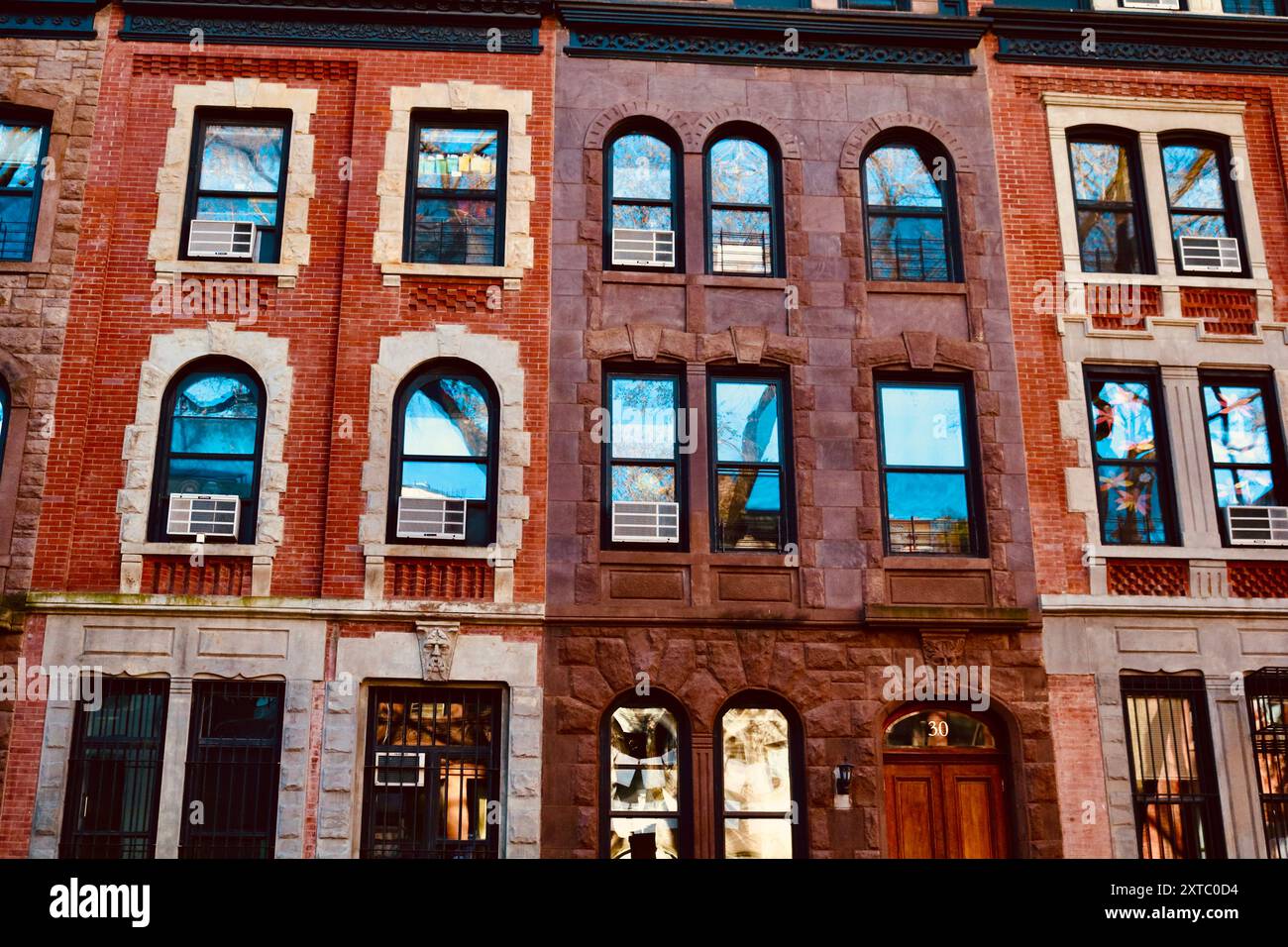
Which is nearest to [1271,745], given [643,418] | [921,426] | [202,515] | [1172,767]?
[1172,767]

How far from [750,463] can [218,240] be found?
6899 mm

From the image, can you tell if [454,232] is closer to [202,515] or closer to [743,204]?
[743,204]

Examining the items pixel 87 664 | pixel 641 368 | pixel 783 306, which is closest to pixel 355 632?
pixel 87 664

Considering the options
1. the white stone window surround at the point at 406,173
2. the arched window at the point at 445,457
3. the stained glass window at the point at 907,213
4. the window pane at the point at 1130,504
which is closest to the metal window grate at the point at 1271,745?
the window pane at the point at 1130,504

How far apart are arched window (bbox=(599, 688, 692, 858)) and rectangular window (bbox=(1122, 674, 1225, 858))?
5.02 meters

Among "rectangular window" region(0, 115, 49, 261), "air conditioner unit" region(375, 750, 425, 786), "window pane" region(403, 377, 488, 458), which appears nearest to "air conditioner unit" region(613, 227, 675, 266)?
"window pane" region(403, 377, 488, 458)

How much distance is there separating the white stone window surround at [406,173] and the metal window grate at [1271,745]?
9.82 m

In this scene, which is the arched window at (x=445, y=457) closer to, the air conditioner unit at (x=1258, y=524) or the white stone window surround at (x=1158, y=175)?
the white stone window surround at (x=1158, y=175)

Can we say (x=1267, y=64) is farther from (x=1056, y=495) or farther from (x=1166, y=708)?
(x=1166, y=708)

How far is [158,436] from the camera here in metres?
13.5

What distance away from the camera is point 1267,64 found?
15875 millimetres

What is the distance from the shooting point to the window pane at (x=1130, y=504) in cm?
1409
